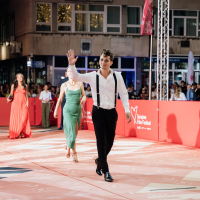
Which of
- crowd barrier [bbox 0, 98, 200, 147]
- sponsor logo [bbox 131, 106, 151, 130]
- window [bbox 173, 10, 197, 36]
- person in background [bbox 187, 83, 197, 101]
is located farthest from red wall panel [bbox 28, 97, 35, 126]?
window [bbox 173, 10, 197, 36]

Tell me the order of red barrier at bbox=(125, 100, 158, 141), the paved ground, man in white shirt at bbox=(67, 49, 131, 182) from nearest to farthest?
the paved ground, man in white shirt at bbox=(67, 49, 131, 182), red barrier at bbox=(125, 100, 158, 141)

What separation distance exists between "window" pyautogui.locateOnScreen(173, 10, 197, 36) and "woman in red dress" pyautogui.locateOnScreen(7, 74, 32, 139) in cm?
1972

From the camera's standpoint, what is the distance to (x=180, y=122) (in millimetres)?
10891

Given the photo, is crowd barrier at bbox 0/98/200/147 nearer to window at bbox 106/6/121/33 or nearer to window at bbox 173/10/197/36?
window at bbox 106/6/121/33

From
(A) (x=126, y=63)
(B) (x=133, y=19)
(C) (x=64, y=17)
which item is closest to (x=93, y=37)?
(C) (x=64, y=17)

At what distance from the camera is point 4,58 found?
34281 mm

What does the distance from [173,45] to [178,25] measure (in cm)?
173

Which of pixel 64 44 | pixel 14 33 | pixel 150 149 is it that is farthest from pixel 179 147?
pixel 14 33

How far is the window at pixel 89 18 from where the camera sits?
92.8ft

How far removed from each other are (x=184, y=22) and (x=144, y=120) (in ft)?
63.9

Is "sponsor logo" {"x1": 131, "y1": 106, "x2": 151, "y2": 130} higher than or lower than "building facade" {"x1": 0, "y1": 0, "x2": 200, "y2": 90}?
lower

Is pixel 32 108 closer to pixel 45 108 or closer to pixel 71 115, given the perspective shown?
pixel 45 108

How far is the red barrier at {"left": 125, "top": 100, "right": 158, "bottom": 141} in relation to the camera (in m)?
11.9

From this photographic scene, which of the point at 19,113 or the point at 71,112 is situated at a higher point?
the point at 71,112
